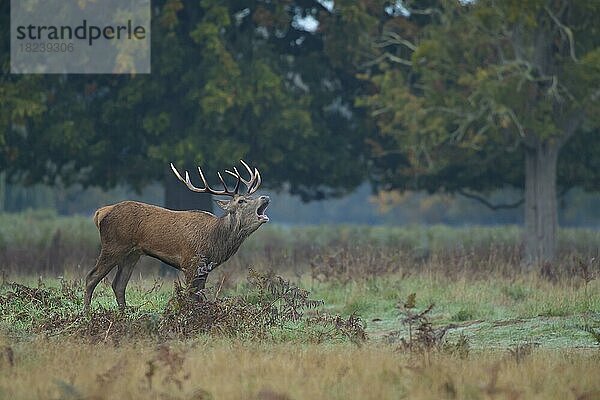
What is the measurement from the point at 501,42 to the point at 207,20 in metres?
6.01

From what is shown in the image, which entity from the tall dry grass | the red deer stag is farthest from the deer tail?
the tall dry grass

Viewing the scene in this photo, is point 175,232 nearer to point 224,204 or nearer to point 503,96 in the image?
point 224,204

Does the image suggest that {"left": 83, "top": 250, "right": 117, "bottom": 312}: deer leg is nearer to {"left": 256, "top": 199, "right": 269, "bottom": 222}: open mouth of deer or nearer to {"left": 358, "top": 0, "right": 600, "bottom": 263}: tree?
{"left": 256, "top": 199, "right": 269, "bottom": 222}: open mouth of deer

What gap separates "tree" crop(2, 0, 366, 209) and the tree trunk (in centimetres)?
417

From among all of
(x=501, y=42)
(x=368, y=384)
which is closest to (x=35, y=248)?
→ (x=501, y=42)

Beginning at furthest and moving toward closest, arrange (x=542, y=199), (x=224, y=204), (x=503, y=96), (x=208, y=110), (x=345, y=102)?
(x=345, y=102) < (x=542, y=199) < (x=208, y=110) < (x=503, y=96) < (x=224, y=204)

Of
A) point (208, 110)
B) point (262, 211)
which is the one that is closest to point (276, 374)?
point (262, 211)

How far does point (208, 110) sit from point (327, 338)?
38.1 ft

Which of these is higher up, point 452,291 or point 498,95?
point 498,95

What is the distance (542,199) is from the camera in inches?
910

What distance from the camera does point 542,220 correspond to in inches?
911

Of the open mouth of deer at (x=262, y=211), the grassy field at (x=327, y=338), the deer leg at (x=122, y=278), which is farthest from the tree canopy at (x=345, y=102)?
the deer leg at (x=122, y=278)

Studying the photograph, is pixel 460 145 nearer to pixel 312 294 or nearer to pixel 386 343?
pixel 312 294

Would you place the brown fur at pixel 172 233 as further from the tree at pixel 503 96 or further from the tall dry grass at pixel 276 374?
the tree at pixel 503 96
